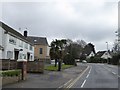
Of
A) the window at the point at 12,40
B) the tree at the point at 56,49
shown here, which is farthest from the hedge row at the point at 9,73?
the tree at the point at 56,49

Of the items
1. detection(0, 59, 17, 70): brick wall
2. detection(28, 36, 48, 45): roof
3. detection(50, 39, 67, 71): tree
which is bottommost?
detection(0, 59, 17, 70): brick wall

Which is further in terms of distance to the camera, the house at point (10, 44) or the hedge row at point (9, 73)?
the house at point (10, 44)

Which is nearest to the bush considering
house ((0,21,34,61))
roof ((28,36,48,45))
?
house ((0,21,34,61))

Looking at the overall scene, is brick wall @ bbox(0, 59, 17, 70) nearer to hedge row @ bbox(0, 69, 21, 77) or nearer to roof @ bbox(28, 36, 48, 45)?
hedge row @ bbox(0, 69, 21, 77)

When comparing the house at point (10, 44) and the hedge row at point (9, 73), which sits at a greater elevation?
the house at point (10, 44)

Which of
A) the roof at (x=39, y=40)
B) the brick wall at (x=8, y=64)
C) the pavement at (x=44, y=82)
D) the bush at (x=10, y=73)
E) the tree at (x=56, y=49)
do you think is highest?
the roof at (x=39, y=40)

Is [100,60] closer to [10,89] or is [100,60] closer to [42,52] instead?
[42,52]

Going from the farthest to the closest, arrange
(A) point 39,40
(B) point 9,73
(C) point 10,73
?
(A) point 39,40 < (C) point 10,73 < (B) point 9,73

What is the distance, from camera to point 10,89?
691 inches

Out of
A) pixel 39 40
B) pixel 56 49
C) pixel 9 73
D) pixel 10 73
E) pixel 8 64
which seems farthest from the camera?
pixel 39 40

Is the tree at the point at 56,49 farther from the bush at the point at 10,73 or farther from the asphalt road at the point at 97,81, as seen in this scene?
the bush at the point at 10,73

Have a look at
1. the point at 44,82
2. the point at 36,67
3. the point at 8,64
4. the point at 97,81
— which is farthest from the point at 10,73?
the point at 36,67

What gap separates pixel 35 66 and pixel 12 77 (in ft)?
47.5

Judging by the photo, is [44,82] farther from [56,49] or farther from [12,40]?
[56,49]
